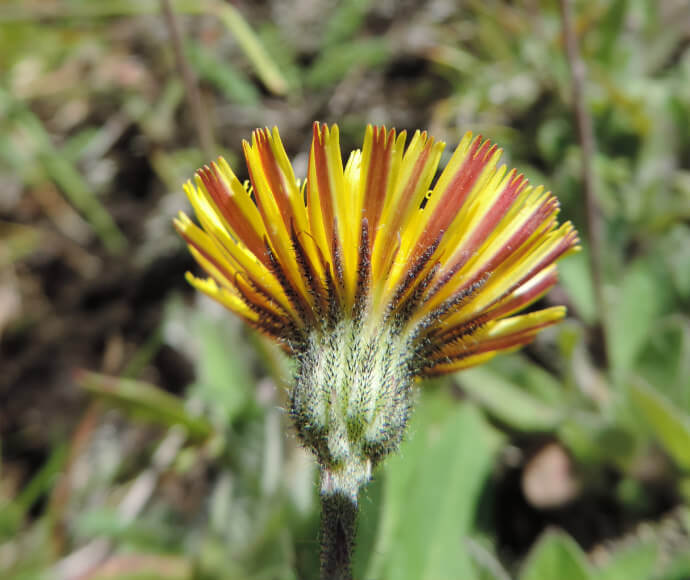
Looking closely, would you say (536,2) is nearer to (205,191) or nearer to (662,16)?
(662,16)

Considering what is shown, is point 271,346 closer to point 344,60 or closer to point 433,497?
point 433,497

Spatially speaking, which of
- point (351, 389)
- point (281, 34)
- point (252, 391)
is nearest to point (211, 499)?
point (252, 391)

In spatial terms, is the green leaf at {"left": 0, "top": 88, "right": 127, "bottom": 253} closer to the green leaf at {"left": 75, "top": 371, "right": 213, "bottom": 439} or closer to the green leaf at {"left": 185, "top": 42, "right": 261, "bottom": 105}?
the green leaf at {"left": 185, "top": 42, "right": 261, "bottom": 105}

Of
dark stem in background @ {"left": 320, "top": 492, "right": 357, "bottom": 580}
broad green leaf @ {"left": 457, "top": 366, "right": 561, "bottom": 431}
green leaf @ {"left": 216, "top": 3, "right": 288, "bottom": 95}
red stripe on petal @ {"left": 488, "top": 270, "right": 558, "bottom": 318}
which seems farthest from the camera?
green leaf @ {"left": 216, "top": 3, "right": 288, "bottom": 95}

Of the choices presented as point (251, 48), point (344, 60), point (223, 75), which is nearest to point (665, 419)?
point (251, 48)

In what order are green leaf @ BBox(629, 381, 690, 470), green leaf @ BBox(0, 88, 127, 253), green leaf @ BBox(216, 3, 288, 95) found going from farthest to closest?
green leaf @ BBox(0, 88, 127, 253) < green leaf @ BBox(216, 3, 288, 95) < green leaf @ BBox(629, 381, 690, 470)

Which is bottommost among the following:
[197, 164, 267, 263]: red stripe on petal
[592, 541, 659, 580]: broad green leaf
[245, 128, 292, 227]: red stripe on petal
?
[592, 541, 659, 580]: broad green leaf

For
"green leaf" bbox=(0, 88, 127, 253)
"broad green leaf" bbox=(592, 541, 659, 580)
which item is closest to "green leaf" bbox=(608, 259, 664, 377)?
"broad green leaf" bbox=(592, 541, 659, 580)

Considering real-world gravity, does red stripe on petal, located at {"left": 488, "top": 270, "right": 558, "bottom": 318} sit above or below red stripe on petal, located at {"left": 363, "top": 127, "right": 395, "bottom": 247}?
below
